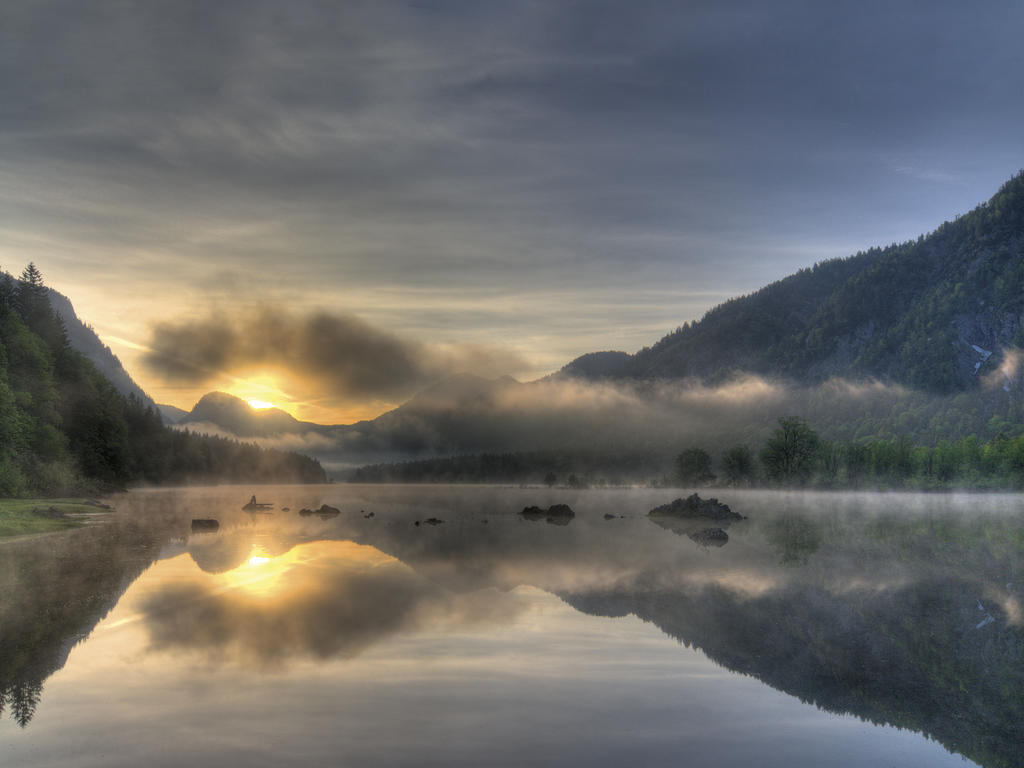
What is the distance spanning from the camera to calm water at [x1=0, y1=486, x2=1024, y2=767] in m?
13.1

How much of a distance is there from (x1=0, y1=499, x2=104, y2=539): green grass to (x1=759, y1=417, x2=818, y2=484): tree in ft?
493

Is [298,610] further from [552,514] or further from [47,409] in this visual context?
A: [47,409]

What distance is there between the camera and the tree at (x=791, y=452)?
179625 mm

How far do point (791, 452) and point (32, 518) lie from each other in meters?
162

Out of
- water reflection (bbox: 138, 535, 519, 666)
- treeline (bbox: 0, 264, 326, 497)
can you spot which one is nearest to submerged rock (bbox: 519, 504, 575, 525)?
water reflection (bbox: 138, 535, 519, 666)

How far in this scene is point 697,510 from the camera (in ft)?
298

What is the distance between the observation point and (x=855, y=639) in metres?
21.5

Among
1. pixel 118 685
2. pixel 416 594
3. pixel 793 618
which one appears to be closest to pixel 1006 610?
pixel 793 618

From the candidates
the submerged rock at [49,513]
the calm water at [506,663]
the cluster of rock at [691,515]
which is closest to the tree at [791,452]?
the cluster of rock at [691,515]

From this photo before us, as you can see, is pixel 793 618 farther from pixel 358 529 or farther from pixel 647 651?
pixel 358 529

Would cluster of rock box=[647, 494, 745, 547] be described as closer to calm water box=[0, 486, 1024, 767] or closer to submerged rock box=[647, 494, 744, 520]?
submerged rock box=[647, 494, 744, 520]

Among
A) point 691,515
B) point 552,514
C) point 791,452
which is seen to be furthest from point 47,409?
point 791,452

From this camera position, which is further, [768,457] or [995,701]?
[768,457]

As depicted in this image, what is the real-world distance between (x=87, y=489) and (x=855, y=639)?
113 m
